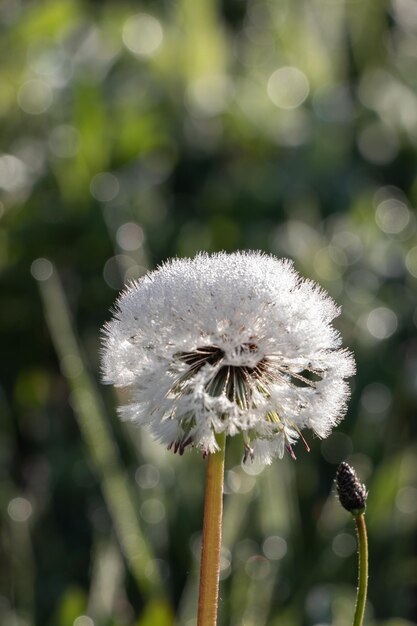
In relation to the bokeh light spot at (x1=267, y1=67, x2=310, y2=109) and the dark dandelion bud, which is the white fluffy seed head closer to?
the dark dandelion bud

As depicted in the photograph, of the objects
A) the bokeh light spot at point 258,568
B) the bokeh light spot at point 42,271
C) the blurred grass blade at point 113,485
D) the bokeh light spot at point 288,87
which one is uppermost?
the bokeh light spot at point 288,87

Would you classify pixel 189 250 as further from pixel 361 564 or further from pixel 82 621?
pixel 361 564

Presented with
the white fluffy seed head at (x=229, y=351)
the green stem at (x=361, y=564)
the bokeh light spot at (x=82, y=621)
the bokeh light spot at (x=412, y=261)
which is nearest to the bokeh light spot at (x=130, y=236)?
the bokeh light spot at (x=412, y=261)

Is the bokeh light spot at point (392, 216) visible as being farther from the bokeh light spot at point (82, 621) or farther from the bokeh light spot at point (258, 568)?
the bokeh light spot at point (82, 621)

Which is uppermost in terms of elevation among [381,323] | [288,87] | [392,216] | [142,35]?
[142,35]

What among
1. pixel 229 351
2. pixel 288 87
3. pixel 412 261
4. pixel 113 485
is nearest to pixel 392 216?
pixel 412 261

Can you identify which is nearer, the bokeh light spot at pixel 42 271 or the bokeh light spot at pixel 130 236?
the bokeh light spot at pixel 42 271
